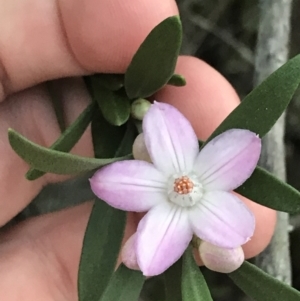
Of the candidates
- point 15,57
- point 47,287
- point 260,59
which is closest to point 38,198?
point 47,287

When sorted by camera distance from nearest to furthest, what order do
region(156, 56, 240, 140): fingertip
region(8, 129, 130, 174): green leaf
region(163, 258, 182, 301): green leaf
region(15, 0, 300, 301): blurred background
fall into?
1. region(8, 129, 130, 174): green leaf
2. region(163, 258, 182, 301): green leaf
3. region(156, 56, 240, 140): fingertip
4. region(15, 0, 300, 301): blurred background

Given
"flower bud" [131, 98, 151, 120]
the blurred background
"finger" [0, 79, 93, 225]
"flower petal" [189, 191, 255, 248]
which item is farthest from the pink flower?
the blurred background

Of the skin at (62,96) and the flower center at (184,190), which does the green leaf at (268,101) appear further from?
the skin at (62,96)

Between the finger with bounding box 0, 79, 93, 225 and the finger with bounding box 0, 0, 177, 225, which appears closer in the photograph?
the finger with bounding box 0, 0, 177, 225

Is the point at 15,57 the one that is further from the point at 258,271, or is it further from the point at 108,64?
the point at 258,271

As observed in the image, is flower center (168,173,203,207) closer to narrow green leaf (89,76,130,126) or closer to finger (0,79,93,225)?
narrow green leaf (89,76,130,126)

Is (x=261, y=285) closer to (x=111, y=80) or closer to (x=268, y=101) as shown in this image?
(x=268, y=101)
